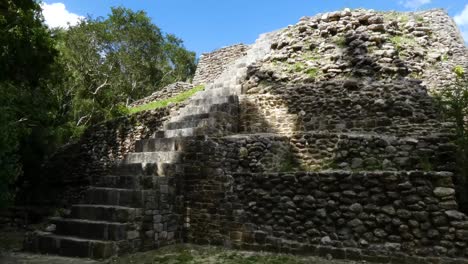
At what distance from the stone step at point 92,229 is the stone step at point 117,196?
465mm

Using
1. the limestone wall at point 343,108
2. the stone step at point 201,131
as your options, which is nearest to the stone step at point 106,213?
the stone step at point 201,131

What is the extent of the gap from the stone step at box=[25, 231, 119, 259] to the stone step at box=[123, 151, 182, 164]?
195 centimetres

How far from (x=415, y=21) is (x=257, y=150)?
583 cm

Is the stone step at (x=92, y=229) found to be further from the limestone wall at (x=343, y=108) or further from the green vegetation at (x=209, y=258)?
the limestone wall at (x=343, y=108)

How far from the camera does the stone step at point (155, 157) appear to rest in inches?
289

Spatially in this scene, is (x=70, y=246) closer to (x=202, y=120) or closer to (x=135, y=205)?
(x=135, y=205)

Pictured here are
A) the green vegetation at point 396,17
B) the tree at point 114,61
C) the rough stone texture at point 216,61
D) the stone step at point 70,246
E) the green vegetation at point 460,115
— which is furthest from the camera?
the tree at point 114,61

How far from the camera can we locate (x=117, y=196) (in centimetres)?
674

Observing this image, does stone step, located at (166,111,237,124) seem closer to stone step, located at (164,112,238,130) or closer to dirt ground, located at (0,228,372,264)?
stone step, located at (164,112,238,130)

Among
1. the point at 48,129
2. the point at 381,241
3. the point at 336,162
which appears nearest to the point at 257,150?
the point at 336,162

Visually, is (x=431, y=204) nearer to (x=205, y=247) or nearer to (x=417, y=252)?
(x=417, y=252)

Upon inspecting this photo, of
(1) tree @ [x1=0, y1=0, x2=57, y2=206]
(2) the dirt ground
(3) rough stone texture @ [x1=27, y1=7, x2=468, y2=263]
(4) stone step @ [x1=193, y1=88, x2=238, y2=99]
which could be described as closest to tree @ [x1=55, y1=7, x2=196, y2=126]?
(1) tree @ [x1=0, y1=0, x2=57, y2=206]

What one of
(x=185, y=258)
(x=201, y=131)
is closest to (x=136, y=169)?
(x=201, y=131)

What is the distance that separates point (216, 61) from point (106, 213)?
9030mm
